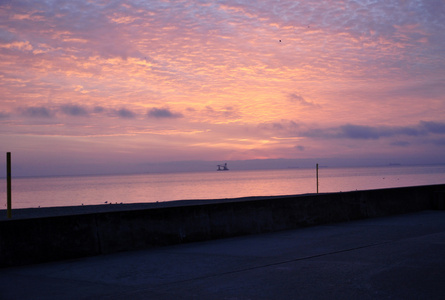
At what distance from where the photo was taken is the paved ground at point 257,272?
252 inches

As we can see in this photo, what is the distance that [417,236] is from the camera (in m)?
11.3

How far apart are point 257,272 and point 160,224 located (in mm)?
3765

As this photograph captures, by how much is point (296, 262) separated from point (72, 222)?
4.34m

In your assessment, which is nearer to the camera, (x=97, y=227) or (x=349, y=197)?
(x=97, y=227)

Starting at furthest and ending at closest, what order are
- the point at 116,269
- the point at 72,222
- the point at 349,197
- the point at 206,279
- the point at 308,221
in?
the point at 349,197, the point at 308,221, the point at 72,222, the point at 116,269, the point at 206,279

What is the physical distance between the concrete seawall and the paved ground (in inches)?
14.4

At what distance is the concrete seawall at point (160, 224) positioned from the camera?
9.10 m

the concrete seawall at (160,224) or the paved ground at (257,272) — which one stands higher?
the concrete seawall at (160,224)

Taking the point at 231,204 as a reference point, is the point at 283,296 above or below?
below

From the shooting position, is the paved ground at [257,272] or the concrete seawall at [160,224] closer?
the paved ground at [257,272]

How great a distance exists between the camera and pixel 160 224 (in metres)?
10.9

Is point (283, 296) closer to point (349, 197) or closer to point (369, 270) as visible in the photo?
point (369, 270)

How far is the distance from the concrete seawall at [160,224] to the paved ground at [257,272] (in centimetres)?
37

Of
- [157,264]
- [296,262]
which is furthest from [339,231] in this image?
[157,264]
